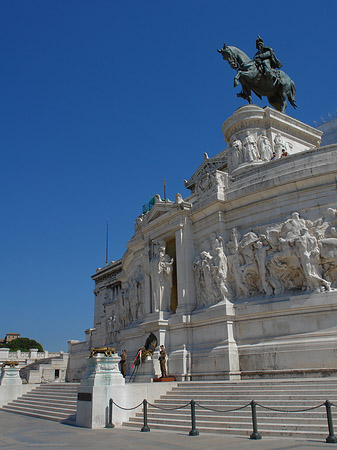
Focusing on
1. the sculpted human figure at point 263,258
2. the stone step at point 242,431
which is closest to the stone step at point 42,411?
the stone step at point 242,431

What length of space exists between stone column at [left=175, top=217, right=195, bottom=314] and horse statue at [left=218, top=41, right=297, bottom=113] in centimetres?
1171

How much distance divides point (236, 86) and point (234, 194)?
10.8 meters

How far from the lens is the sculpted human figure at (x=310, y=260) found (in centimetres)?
1603

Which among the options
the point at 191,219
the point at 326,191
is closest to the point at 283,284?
the point at 326,191

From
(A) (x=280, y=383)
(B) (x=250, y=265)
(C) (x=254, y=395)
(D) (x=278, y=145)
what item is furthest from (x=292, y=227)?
(D) (x=278, y=145)

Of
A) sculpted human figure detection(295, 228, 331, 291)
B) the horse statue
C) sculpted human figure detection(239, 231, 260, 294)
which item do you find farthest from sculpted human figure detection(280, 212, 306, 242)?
the horse statue

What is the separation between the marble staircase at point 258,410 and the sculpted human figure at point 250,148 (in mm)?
14306

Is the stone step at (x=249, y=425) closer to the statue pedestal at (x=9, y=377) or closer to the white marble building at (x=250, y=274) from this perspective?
the white marble building at (x=250, y=274)

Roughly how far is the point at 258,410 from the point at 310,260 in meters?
6.40

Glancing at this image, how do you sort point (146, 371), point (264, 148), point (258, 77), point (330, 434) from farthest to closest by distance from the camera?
1. point (258, 77)
2. point (264, 148)
3. point (146, 371)
4. point (330, 434)

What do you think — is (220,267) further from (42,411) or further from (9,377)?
(9,377)

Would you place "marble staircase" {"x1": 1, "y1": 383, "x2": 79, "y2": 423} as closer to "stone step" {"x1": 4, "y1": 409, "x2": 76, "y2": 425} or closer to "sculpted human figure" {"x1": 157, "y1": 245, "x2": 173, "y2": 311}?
"stone step" {"x1": 4, "y1": 409, "x2": 76, "y2": 425}

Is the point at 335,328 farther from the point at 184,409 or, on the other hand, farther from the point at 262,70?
the point at 262,70

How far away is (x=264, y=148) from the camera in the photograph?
25.6 m
